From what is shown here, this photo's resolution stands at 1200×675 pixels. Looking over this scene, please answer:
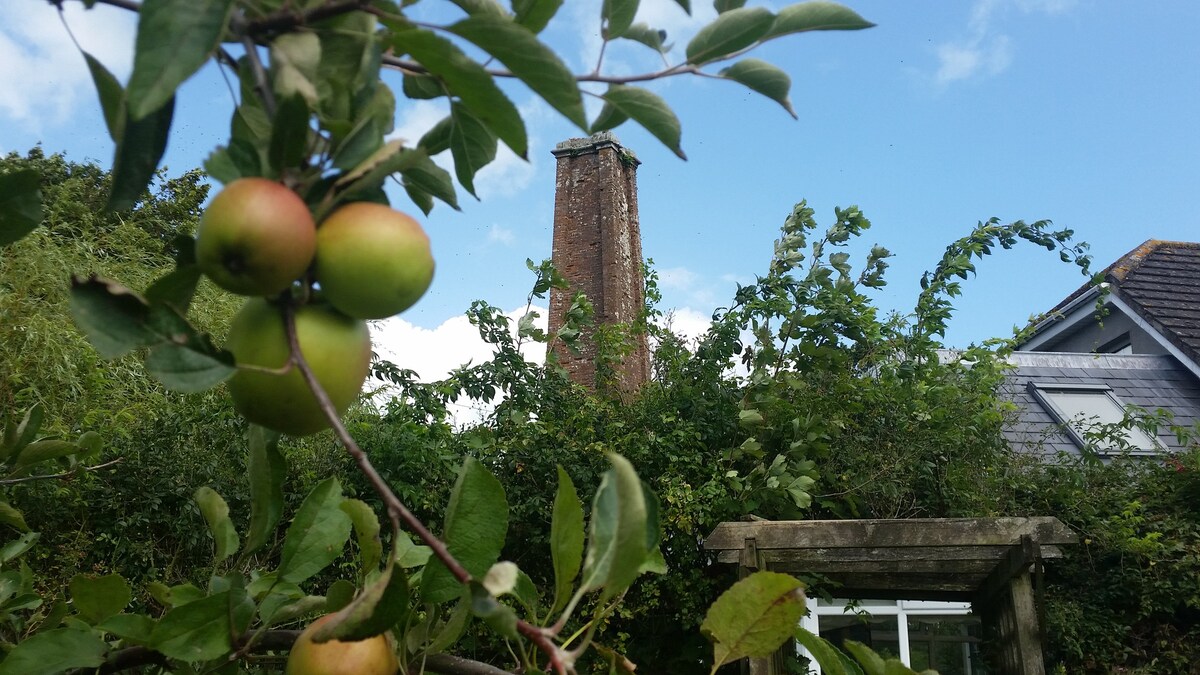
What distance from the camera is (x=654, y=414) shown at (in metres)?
4.67

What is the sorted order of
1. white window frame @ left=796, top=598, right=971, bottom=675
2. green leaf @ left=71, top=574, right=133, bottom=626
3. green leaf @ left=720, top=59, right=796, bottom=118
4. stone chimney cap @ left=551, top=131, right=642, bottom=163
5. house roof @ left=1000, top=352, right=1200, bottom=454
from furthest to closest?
stone chimney cap @ left=551, top=131, right=642, bottom=163 → house roof @ left=1000, top=352, right=1200, bottom=454 → white window frame @ left=796, top=598, right=971, bottom=675 → green leaf @ left=71, top=574, right=133, bottom=626 → green leaf @ left=720, top=59, right=796, bottom=118

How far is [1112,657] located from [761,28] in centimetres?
531

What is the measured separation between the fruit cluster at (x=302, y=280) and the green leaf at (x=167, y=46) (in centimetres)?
6

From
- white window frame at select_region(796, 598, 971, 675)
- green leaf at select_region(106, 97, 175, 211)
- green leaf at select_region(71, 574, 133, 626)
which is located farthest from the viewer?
white window frame at select_region(796, 598, 971, 675)

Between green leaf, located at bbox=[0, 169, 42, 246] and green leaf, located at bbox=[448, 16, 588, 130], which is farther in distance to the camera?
green leaf, located at bbox=[0, 169, 42, 246]

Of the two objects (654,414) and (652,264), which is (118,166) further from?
(652,264)

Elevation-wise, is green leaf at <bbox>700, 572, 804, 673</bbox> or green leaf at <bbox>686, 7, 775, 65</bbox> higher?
green leaf at <bbox>686, 7, 775, 65</bbox>

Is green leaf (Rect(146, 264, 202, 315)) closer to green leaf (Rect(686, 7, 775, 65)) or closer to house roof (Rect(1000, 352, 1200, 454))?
green leaf (Rect(686, 7, 775, 65))

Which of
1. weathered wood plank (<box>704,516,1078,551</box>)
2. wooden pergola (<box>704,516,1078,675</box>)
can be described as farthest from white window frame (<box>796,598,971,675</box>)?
weathered wood plank (<box>704,516,1078,551</box>)

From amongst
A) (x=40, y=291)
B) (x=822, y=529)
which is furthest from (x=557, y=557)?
(x=40, y=291)

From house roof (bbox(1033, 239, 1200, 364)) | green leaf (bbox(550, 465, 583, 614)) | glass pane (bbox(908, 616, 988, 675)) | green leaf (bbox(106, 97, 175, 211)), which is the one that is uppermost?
house roof (bbox(1033, 239, 1200, 364))

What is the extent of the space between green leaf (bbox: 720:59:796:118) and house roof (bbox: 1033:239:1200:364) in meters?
9.20

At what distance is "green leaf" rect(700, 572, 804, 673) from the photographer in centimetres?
62

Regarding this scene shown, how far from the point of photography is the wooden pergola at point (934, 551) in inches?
140
